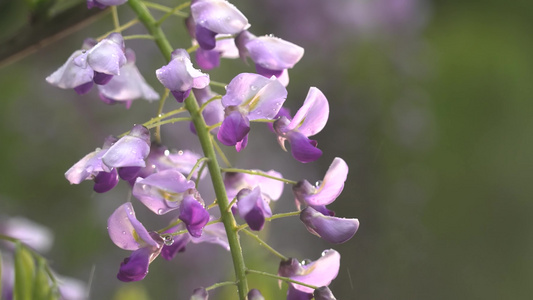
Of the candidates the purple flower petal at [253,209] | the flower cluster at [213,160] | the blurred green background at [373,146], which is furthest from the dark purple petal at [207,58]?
the blurred green background at [373,146]

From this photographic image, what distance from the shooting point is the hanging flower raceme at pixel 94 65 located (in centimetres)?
44

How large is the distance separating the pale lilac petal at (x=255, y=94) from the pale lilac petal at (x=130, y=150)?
56 mm

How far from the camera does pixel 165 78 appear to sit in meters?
0.42

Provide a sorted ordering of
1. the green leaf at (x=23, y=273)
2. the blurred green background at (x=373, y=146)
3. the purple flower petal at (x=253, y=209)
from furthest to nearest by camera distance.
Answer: the blurred green background at (x=373, y=146) < the green leaf at (x=23, y=273) < the purple flower petal at (x=253, y=209)

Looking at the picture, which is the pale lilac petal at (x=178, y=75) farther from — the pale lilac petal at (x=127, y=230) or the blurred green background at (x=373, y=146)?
the blurred green background at (x=373, y=146)

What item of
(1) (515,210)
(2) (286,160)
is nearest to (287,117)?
(2) (286,160)

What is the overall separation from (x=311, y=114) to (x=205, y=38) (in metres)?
0.09

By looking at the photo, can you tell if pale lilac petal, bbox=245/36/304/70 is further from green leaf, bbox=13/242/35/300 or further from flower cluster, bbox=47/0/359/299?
green leaf, bbox=13/242/35/300

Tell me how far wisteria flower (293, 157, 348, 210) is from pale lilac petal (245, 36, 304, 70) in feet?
0.23

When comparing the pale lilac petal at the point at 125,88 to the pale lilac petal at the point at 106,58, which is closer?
the pale lilac petal at the point at 106,58

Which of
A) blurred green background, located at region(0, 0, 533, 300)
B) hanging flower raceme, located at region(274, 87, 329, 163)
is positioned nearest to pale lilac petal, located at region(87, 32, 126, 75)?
hanging flower raceme, located at region(274, 87, 329, 163)

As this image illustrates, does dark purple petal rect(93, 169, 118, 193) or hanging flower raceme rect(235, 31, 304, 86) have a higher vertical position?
hanging flower raceme rect(235, 31, 304, 86)

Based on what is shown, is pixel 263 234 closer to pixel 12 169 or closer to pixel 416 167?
pixel 12 169

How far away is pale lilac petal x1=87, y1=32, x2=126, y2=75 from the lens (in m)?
0.44
